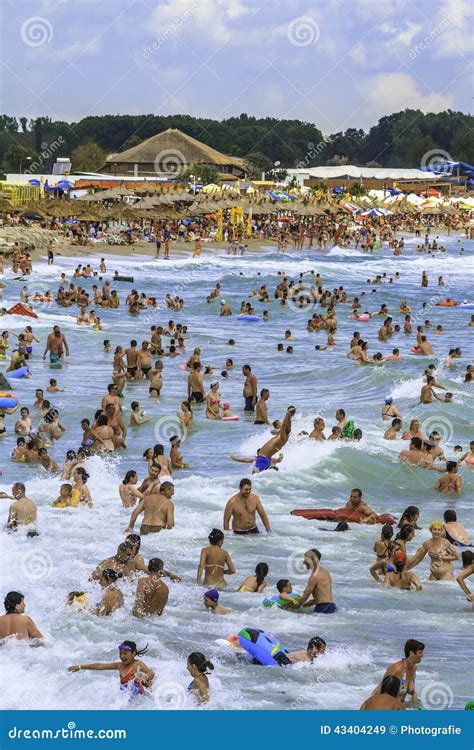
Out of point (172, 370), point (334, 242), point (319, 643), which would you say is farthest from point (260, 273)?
point (319, 643)

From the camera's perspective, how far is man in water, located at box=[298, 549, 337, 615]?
9.62 m

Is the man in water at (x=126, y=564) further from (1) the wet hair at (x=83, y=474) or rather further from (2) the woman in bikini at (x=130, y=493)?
(1) the wet hair at (x=83, y=474)

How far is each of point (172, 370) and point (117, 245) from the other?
28.6 metres

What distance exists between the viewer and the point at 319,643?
28.4 ft

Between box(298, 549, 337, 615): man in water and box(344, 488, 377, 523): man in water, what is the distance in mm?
2845

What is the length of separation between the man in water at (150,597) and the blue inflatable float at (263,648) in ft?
2.97

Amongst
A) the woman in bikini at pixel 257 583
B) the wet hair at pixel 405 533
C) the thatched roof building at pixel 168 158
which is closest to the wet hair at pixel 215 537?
the woman in bikini at pixel 257 583

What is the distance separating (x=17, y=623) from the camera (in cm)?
859

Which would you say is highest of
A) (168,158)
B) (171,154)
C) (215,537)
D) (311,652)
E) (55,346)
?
(171,154)

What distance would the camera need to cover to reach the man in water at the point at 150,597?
9.37 m

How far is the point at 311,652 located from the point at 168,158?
76.4 metres

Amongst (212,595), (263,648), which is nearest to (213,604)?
(212,595)

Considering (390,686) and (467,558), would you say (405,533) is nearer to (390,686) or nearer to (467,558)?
(467,558)
